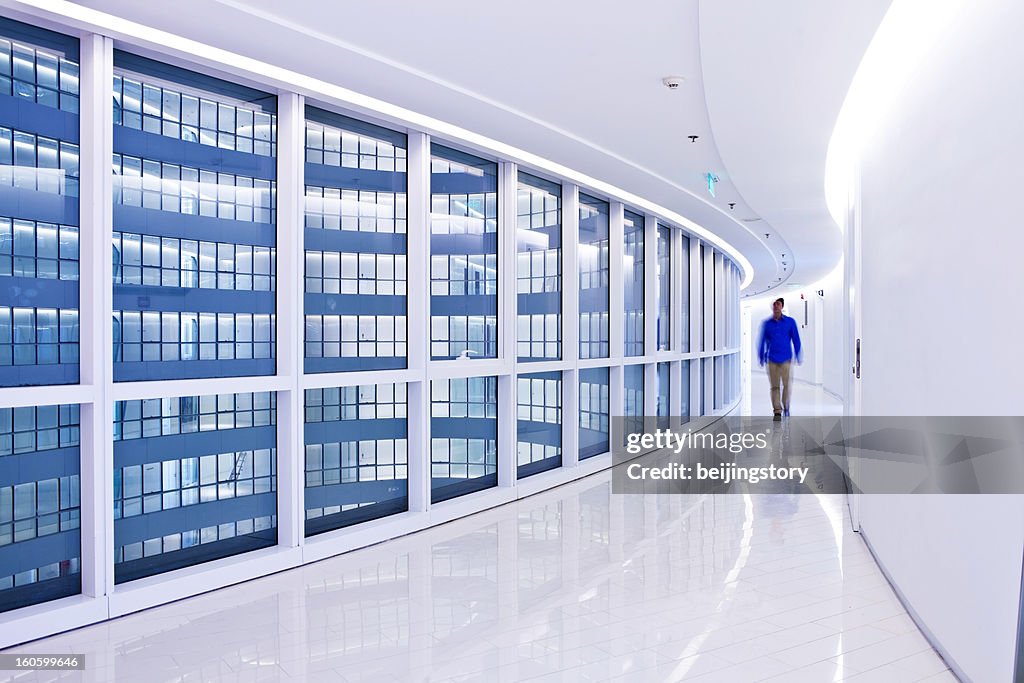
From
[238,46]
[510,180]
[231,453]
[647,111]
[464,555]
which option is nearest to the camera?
[238,46]

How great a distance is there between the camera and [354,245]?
598cm

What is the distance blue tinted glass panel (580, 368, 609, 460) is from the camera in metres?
9.12

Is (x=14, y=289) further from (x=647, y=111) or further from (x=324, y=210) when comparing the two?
(x=647, y=111)

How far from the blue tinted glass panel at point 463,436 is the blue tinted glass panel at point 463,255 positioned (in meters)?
0.30

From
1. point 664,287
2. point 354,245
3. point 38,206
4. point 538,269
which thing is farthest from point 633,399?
point 38,206

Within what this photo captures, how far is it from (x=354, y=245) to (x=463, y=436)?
6.76 feet

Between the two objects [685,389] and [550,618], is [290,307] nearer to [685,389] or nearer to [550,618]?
[550,618]

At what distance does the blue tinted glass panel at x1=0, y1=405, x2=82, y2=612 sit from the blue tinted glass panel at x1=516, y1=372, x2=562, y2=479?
4.29 metres

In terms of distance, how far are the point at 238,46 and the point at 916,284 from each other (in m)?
3.85

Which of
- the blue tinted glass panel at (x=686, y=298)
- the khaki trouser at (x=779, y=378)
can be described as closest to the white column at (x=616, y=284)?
the khaki trouser at (x=779, y=378)

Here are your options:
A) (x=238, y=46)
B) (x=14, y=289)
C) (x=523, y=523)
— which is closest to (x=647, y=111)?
(x=238, y=46)

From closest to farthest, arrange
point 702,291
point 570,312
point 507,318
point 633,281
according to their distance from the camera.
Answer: point 507,318 < point 570,312 < point 633,281 < point 702,291

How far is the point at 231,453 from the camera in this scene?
5141 mm

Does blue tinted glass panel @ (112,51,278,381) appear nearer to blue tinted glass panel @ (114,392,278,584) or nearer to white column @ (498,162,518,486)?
blue tinted glass panel @ (114,392,278,584)
